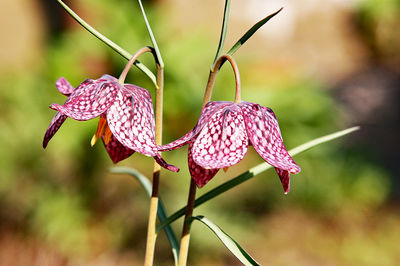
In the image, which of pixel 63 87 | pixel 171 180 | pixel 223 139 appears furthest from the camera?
pixel 171 180

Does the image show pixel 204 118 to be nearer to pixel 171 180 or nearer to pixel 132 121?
pixel 132 121

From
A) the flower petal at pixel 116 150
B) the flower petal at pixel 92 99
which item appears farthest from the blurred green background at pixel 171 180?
the flower petal at pixel 92 99

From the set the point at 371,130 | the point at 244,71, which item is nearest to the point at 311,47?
the point at 371,130

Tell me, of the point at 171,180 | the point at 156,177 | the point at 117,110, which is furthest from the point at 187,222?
the point at 171,180

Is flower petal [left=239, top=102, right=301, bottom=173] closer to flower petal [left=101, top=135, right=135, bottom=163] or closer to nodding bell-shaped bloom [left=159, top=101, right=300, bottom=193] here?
nodding bell-shaped bloom [left=159, top=101, right=300, bottom=193]

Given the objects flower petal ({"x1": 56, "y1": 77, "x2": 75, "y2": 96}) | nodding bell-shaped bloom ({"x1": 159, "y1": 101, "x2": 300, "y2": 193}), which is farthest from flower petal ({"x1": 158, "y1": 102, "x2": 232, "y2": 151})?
flower petal ({"x1": 56, "y1": 77, "x2": 75, "y2": 96})

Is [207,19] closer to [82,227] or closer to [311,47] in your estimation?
[311,47]
